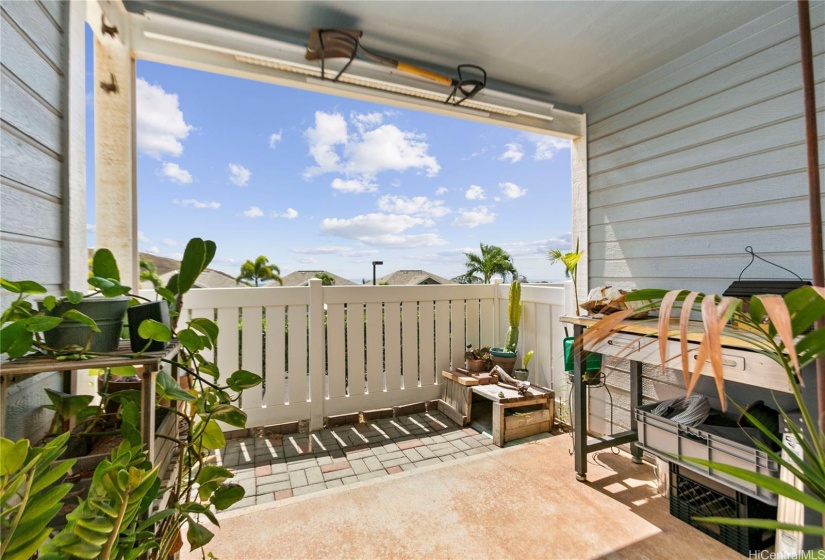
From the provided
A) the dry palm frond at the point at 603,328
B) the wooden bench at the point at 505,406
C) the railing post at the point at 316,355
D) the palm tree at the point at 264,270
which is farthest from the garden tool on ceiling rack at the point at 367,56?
the palm tree at the point at 264,270

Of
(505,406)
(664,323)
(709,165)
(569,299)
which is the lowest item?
(505,406)

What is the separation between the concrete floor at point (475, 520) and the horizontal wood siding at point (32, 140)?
4.53 feet

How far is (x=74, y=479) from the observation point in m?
1.01

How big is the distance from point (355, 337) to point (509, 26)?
239 cm

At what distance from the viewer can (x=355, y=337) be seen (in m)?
3.05

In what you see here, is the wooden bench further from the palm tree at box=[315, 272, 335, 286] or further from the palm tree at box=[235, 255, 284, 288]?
the palm tree at box=[235, 255, 284, 288]

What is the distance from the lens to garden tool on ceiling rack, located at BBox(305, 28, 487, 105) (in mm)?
1912

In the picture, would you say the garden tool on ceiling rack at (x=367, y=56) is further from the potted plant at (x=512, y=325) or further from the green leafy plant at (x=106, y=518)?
the green leafy plant at (x=106, y=518)

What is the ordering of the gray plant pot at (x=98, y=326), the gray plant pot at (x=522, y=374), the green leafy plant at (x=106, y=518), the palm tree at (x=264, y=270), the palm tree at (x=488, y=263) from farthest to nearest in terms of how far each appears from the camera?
the palm tree at (x=488, y=263) < the palm tree at (x=264, y=270) < the gray plant pot at (x=522, y=374) < the gray plant pot at (x=98, y=326) < the green leafy plant at (x=106, y=518)

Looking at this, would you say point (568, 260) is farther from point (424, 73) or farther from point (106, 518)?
point (106, 518)

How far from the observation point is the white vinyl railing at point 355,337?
2693mm

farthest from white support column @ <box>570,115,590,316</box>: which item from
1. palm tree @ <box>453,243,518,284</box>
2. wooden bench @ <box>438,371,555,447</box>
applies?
palm tree @ <box>453,243,518,284</box>

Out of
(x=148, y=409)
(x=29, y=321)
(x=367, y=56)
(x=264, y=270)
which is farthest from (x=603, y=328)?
(x=264, y=270)

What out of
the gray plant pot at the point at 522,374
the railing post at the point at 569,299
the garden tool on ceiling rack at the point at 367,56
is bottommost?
the gray plant pot at the point at 522,374
